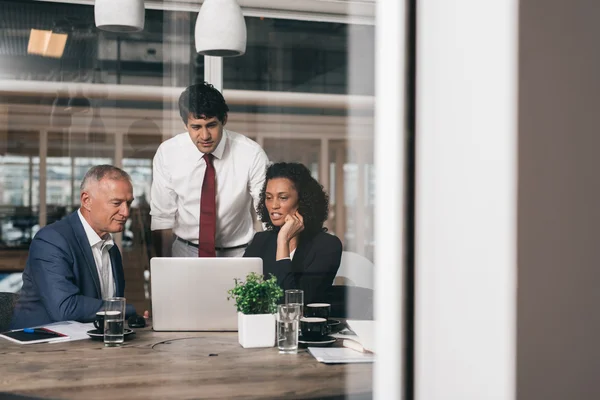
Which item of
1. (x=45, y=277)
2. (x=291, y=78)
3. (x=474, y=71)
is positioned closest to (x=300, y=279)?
(x=291, y=78)

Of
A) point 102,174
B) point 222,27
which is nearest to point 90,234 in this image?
point 102,174

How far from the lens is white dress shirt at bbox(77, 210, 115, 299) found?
3.10 metres

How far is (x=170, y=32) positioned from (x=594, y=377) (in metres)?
2.90

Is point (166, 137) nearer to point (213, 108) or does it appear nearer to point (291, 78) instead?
point (213, 108)

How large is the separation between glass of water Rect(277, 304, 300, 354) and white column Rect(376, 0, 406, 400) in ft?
3.78

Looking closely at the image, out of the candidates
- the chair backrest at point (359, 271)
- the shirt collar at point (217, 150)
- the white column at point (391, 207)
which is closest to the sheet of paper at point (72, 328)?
the chair backrest at point (359, 271)

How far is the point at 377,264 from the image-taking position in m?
1.01

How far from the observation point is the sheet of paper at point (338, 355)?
119 centimetres

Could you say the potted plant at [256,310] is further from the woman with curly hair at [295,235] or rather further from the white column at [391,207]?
the white column at [391,207]

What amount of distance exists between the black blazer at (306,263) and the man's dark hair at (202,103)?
2.22 ft

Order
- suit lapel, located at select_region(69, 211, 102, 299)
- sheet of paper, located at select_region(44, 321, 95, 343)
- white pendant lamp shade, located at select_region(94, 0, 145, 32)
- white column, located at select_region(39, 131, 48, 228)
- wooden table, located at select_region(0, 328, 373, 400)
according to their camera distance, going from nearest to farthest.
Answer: wooden table, located at select_region(0, 328, 373, 400) < sheet of paper, located at select_region(44, 321, 95, 343) < white pendant lamp shade, located at select_region(94, 0, 145, 32) < suit lapel, located at select_region(69, 211, 102, 299) < white column, located at select_region(39, 131, 48, 228)

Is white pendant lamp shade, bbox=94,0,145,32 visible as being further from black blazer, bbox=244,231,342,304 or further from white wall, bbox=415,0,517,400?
white wall, bbox=415,0,517,400

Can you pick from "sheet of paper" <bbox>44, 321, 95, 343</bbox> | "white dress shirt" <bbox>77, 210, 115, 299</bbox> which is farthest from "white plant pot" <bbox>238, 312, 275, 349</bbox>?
"white dress shirt" <bbox>77, 210, 115, 299</bbox>

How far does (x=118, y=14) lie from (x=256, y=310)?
138 centimetres
